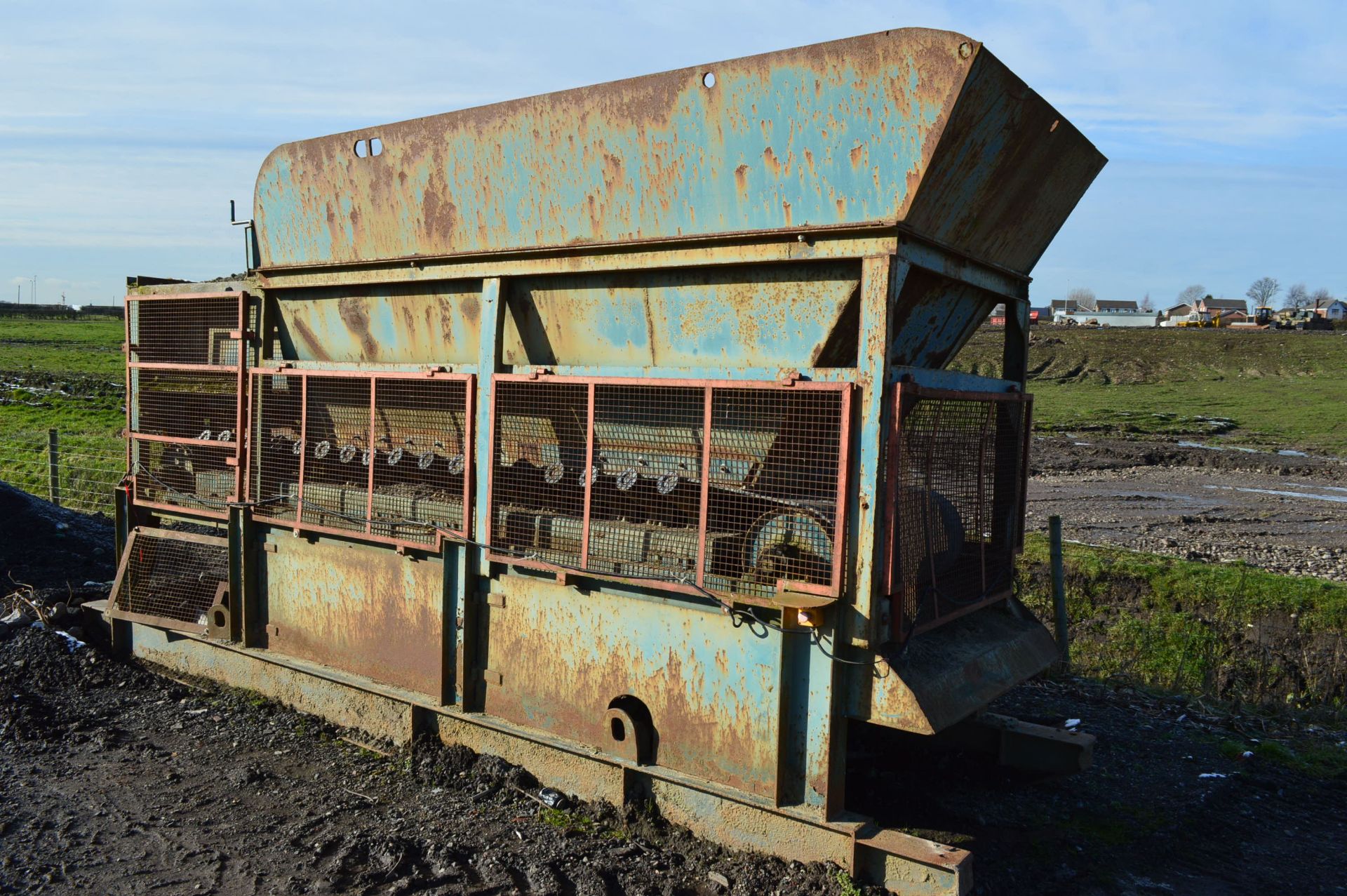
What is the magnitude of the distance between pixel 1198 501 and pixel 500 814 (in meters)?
14.3

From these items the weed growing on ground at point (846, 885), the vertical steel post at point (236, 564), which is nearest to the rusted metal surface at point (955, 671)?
the weed growing on ground at point (846, 885)

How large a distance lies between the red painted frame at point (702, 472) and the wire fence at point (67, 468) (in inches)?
363

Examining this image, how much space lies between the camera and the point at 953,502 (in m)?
5.21

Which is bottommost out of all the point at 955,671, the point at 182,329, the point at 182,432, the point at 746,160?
the point at 955,671

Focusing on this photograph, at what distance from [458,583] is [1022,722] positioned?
11.1ft

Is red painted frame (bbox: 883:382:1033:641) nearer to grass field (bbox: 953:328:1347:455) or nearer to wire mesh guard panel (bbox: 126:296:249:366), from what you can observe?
wire mesh guard panel (bbox: 126:296:249:366)

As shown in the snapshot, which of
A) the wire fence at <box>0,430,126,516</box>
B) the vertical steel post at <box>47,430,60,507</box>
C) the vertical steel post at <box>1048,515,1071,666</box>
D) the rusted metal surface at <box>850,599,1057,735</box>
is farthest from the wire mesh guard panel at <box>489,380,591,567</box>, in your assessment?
the vertical steel post at <box>47,430,60,507</box>

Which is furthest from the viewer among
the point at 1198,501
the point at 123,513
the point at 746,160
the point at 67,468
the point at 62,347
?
the point at 62,347

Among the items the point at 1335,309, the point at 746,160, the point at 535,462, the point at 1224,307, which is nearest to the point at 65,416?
the point at 535,462

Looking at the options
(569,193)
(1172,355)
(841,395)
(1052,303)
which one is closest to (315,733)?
(569,193)

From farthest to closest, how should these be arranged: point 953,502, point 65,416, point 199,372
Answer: point 65,416, point 199,372, point 953,502

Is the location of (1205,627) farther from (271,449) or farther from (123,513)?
(123,513)

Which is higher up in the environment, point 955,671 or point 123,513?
point 123,513

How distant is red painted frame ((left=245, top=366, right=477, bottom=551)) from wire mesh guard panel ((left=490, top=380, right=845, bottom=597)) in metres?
0.19
